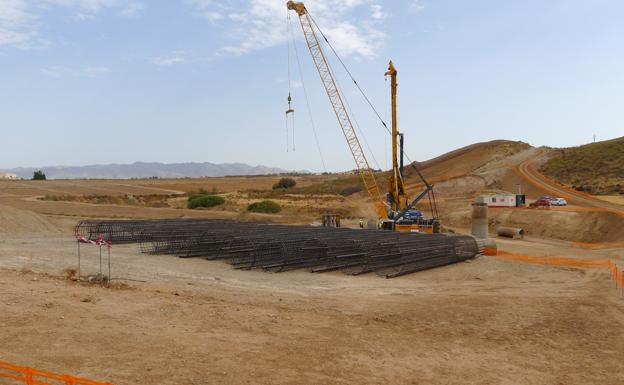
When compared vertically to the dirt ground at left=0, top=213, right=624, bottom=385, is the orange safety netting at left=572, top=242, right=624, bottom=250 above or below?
below

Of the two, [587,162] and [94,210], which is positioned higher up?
[587,162]

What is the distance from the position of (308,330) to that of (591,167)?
77660mm

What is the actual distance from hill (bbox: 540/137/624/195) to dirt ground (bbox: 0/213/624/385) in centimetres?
5417

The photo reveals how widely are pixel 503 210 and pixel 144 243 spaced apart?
126 feet

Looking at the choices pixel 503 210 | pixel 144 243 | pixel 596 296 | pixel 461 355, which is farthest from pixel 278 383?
pixel 503 210

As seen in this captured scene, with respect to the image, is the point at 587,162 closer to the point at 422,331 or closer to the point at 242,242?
the point at 242,242

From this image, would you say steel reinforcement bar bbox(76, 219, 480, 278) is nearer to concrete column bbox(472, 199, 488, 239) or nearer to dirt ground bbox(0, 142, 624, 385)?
dirt ground bbox(0, 142, 624, 385)

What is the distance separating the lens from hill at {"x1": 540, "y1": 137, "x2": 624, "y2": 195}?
66562 mm

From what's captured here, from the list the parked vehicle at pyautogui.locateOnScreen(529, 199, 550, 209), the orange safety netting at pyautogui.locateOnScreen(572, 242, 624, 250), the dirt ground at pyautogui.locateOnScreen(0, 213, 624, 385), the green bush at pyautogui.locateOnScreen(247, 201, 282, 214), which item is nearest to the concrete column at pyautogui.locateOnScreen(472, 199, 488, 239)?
the orange safety netting at pyautogui.locateOnScreen(572, 242, 624, 250)

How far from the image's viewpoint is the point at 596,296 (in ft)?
53.7

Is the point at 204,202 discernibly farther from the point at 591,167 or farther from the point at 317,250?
the point at 591,167

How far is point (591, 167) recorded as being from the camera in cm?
7669

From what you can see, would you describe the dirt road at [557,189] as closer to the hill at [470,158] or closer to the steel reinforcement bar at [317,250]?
the hill at [470,158]

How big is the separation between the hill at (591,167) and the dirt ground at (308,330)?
2133 inches
